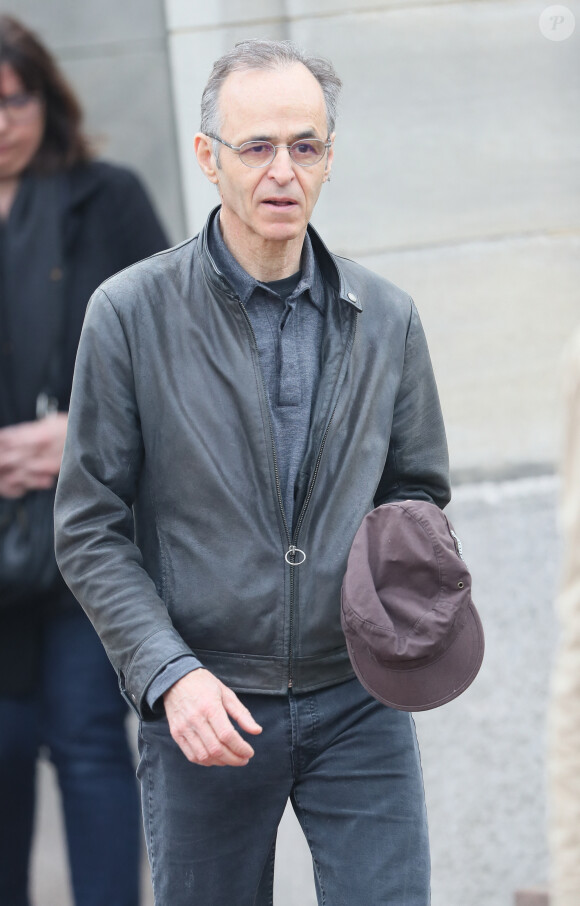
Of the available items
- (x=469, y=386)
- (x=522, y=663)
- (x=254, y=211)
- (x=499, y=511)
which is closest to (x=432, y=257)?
(x=469, y=386)

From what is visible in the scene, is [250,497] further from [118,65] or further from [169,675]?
[118,65]

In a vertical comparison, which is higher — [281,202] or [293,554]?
[281,202]

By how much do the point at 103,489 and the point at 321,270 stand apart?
688 millimetres

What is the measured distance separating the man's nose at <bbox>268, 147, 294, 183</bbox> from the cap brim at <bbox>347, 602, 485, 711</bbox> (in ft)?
3.05

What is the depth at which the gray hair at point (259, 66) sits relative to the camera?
2.75 metres

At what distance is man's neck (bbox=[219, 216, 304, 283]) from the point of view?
2.78 meters

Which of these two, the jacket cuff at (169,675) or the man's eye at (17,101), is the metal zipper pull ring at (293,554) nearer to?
the jacket cuff at (169,675)

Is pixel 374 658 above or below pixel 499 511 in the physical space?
above

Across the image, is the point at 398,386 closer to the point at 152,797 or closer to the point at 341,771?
the point at 341,771

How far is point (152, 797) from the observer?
2836mm

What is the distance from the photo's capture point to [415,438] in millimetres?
2957

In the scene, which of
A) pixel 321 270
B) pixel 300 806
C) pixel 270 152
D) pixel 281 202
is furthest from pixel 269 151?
pixel 300 806

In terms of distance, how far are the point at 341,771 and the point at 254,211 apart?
3.87 feet

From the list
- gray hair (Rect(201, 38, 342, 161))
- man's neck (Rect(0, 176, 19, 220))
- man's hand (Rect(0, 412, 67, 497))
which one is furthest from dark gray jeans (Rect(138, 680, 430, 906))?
man's neck (Rect(0, 176, 19, 220))
